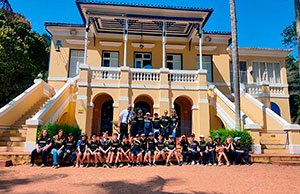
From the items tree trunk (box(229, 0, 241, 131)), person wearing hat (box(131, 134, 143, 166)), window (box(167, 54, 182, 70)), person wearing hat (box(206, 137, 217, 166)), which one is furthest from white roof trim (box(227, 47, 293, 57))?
person wearing hat (box(131, 134, 143, 166))

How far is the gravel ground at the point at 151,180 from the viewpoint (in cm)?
494

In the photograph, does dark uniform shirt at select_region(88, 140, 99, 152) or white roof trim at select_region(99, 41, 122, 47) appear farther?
white roof trim at select_region(99, 41, 122, 47)

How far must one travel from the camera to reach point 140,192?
4762 millimetres

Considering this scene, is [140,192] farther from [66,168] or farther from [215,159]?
[215,159]

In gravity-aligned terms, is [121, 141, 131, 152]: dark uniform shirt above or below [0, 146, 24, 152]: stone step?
above

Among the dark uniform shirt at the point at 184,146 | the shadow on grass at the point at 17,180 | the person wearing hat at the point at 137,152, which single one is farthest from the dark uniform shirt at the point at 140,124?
the shadow on grass at the point at 17,180

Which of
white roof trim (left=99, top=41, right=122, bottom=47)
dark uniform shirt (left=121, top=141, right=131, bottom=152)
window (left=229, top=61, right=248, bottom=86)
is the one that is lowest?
dark uniform shirt (left=121, top=141, right=131, bottom=152)

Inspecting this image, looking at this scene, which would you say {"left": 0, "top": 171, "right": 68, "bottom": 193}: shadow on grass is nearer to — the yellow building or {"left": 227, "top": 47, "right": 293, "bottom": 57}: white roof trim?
the yellow building

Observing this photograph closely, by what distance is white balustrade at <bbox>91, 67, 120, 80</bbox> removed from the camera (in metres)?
13.3

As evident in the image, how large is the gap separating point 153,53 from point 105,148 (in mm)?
10498

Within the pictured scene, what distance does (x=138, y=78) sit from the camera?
13.7m

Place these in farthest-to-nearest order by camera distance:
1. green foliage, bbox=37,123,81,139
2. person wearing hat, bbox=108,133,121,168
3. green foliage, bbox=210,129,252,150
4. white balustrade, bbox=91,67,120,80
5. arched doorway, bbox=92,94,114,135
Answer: arched doorway, bbox=92,94,114,135
white balustrade, bbox=91,67,120,80
green foliage, bbox=210,129,252,150
green foliage, bbox=37,123,81,139
person wearing hat, bbox=108,133,121,168

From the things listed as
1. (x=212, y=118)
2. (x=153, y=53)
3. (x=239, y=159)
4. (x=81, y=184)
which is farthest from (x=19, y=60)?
(x=239, y=159)

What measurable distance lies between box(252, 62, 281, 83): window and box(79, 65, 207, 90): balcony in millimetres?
7999
